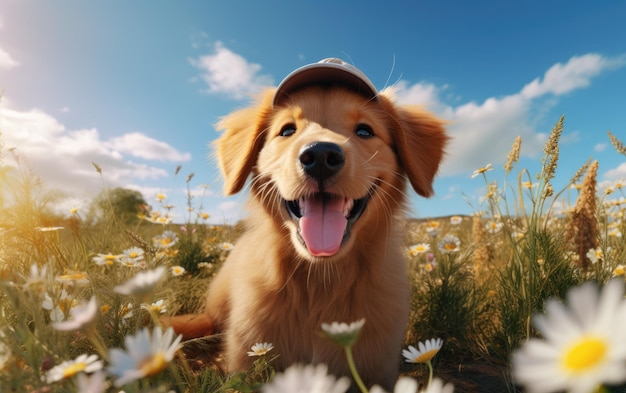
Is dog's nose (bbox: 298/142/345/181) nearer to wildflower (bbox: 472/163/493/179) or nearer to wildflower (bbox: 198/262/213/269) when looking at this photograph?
wildflower (bbox: 472/163/493/179)

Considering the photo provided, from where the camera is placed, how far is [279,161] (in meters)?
2.32

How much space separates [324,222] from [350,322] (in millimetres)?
573

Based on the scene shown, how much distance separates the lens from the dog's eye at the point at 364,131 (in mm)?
2500

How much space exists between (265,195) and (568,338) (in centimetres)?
205

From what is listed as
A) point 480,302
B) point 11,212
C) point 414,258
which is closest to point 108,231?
point 11,212

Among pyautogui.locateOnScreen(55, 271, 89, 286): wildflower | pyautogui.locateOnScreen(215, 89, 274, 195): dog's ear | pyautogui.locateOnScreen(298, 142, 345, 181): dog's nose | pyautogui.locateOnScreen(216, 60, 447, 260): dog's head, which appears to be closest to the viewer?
pyautogui.locateOnScreen(55, 271, 89, 286): wildflower

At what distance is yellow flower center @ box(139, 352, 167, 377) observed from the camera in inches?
28.9

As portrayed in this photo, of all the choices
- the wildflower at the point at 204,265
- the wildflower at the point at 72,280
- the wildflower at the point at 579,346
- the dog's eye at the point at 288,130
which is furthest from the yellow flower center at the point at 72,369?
the wildflower at the point at 204,265

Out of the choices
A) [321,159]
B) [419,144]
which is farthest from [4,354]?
[419,144]

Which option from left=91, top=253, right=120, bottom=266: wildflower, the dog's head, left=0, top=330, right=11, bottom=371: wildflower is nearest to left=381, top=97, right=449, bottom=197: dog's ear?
the dog's head

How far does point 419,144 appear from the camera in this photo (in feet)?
9.21

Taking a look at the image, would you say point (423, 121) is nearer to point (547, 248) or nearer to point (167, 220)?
point (547, 248)

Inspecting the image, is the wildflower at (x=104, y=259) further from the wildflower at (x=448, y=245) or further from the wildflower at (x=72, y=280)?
the wildflower at (x=448, y=245)

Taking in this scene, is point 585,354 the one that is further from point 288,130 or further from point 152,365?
point 288,130
